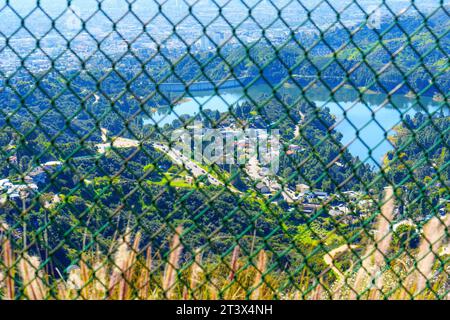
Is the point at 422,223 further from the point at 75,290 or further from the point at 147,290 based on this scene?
the point at 75,290

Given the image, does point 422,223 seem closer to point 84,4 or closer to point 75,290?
point 75,290

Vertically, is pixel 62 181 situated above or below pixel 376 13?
below

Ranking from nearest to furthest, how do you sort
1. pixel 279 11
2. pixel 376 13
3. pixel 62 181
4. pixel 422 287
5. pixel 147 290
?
1. pixel 279 11
2. pixel 376 13
3. pixel 147 290
4. pixel 422 287
5. pixel 62 181

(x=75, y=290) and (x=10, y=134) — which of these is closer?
(x=75, y=290)

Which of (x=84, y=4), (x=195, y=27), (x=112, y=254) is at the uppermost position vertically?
(x=195, y=27)

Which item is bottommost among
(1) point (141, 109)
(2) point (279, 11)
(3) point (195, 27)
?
(1) point (141, 109)

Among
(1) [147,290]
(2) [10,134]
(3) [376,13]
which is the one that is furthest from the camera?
(2) [10,134]

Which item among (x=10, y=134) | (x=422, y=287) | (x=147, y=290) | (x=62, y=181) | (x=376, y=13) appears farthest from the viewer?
(x=10, y=134)
